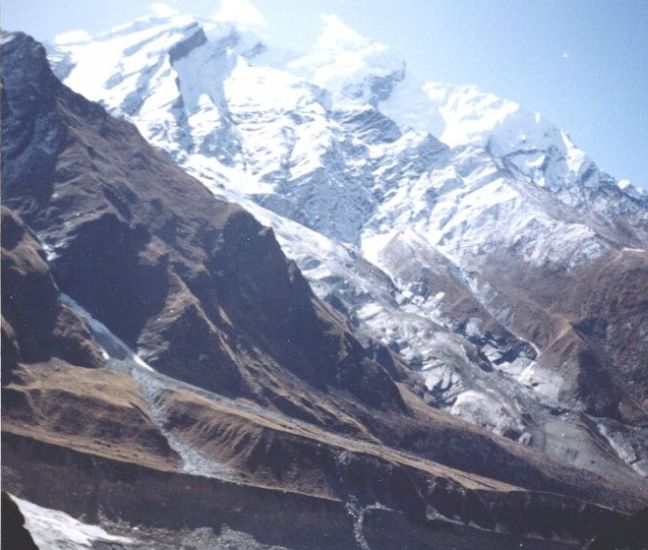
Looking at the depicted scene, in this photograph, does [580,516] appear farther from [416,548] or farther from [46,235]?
[46,235]

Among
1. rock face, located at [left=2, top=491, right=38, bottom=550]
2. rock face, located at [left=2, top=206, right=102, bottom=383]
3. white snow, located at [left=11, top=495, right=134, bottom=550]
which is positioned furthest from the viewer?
rock face, located at [left=2, top=206, right=102, bottom=383]

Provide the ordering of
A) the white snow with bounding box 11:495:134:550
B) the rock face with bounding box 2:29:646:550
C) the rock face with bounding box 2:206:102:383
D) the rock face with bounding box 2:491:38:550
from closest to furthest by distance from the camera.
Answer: the rock face with bounding box 2:491:38:550 < the white snow with bounding box 11:495:134:550 < the rock face with bounding box 2:29:646:550 < the rock face with bounding box 2:206:102:383

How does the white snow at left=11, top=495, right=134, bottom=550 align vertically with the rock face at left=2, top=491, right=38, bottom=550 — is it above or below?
below

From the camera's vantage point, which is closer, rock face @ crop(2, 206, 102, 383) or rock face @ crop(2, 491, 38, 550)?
rock face @ crop(2, 491, 38, 550)

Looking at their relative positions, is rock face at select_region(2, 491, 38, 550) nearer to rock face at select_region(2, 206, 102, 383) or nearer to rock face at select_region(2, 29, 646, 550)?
rock face at select_region(2, 29, 646, 550)

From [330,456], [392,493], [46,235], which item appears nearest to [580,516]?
[392,493]

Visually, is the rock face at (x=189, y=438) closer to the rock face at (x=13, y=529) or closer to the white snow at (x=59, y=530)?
the white snow at (x=59, y=530)

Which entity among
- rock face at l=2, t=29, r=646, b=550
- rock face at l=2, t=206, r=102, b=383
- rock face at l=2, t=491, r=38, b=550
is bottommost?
rock face at l=2, t=29, r=646, b=550

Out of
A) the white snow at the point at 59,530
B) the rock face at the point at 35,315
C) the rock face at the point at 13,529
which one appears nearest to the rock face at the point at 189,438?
the rock face at the point at 35,315

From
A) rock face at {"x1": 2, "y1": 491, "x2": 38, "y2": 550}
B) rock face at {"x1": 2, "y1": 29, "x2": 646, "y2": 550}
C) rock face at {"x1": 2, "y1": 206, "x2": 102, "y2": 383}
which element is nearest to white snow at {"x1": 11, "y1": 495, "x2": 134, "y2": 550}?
rock face at {"x1": 2, "y1": 29, "x2": 646, "y2": 550}

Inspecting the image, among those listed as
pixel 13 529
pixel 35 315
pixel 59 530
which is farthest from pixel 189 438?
pixel 13 529

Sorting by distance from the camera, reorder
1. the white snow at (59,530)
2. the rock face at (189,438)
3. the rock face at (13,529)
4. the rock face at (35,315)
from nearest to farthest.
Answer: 1. the rock face at (13,529)
2. the white snow at (59,530)
3. the rock face at (189,438)
4. the rock face at (35,315)

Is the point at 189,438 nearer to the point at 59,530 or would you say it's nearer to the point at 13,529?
the point at 59,530
